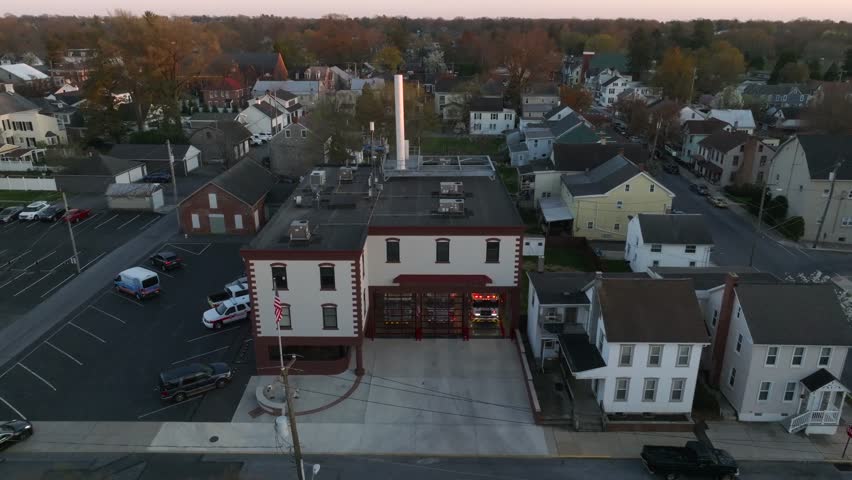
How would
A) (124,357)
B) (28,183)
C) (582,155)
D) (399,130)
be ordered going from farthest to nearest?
(28,183), (582,155), (399,130), (124,357)

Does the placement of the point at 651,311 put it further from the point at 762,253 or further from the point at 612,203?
the point at 762,253

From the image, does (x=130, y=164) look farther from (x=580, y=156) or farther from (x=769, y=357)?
(x=769, y=357)

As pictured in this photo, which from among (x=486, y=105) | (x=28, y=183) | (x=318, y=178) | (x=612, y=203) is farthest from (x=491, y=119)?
(x=28, y=183)

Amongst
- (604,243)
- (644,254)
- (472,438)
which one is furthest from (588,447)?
(604,243)

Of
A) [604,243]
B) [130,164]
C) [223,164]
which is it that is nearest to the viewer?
[604,243]

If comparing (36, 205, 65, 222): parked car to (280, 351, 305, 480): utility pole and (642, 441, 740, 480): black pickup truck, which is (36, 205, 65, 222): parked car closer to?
(280, 351, 305, 480): utility pole
